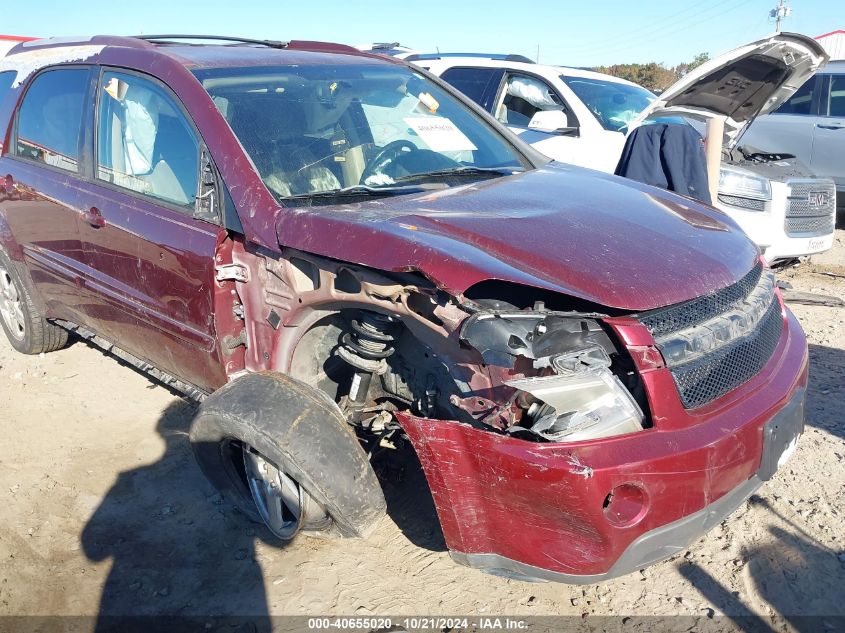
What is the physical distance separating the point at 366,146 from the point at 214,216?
0.78 m

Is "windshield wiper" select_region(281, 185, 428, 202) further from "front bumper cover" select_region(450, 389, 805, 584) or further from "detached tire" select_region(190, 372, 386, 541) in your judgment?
"front bumper cover" select_region(450, 389, 805, 584)

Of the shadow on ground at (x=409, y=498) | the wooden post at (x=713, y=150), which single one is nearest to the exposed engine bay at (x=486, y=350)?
the shadow on ground at (x=409, y=498)

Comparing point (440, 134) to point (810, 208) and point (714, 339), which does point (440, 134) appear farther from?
point (810, 208)

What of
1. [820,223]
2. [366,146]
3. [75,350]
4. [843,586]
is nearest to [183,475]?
[366,146]

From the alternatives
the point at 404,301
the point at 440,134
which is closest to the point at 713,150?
the point at 440,134

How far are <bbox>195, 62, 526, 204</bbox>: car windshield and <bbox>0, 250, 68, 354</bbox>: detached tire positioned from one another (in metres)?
2.34

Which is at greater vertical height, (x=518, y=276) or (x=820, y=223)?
(x=518, y=276)

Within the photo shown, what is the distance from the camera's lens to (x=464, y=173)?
3348 millimetres

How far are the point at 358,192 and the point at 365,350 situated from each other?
26.4 inches

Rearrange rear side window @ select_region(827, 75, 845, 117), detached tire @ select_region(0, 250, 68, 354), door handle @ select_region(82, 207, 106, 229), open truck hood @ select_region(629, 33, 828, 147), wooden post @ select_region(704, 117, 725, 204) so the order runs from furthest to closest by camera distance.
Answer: rear side window @ select_region(827, 75, 845, 117) < wooden post @ select_region(704, 117, 725, 204) < open truck hood @ select_region(629, 33, 828, 147) < detached tire @ select_region(0, 250, 68, 354) < door handle @ select_region(82, 207, 106, 229)

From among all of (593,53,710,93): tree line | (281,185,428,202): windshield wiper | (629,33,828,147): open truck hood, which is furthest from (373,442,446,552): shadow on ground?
(593,53,710,93): tree line

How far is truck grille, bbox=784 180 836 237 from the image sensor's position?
6.32 m

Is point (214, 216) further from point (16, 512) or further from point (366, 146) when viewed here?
point (16, 512)

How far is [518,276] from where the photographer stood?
2.20 metres
